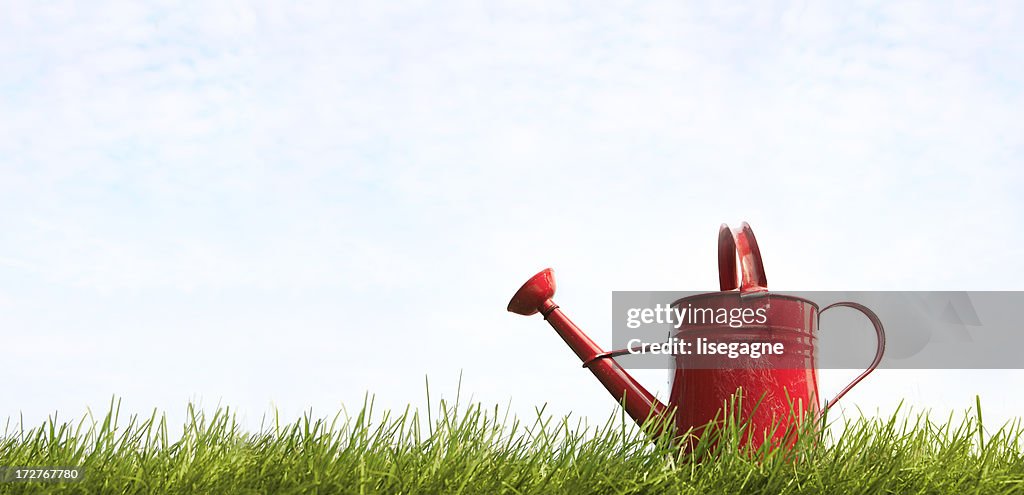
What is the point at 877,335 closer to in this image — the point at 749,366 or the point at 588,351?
the point at 749,366

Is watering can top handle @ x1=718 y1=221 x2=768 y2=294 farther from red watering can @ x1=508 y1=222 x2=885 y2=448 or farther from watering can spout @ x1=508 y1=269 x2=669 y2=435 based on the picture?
watering can spout @ x1=508 y1=269 x2=669 y2=435

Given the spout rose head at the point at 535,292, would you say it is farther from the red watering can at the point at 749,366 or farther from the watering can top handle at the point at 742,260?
the watering can top handle at the point at 742,260

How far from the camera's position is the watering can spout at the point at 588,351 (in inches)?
83.7

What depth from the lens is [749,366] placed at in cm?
201

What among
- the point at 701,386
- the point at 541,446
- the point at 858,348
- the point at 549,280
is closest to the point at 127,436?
the point at 541,446

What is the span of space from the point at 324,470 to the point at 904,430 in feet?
4.09

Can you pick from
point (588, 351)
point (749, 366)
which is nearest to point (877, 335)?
point (749, 366)

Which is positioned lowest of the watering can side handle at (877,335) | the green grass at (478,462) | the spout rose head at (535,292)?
the green grass at (478,462)

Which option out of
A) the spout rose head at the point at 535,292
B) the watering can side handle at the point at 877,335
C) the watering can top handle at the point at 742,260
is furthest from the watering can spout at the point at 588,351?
the watering can side handle at the point at 877,335

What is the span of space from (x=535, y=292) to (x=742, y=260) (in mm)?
508

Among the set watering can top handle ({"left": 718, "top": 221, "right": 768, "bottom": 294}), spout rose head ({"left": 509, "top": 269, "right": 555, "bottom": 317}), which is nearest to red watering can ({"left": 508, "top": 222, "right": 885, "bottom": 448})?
watering can top handle ({"left": 718, "top": 221, "right": 768, "bottom": 294})

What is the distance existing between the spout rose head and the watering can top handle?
422 millimetres

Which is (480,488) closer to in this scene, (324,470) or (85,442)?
(324,470)

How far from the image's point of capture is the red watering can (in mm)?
1995
